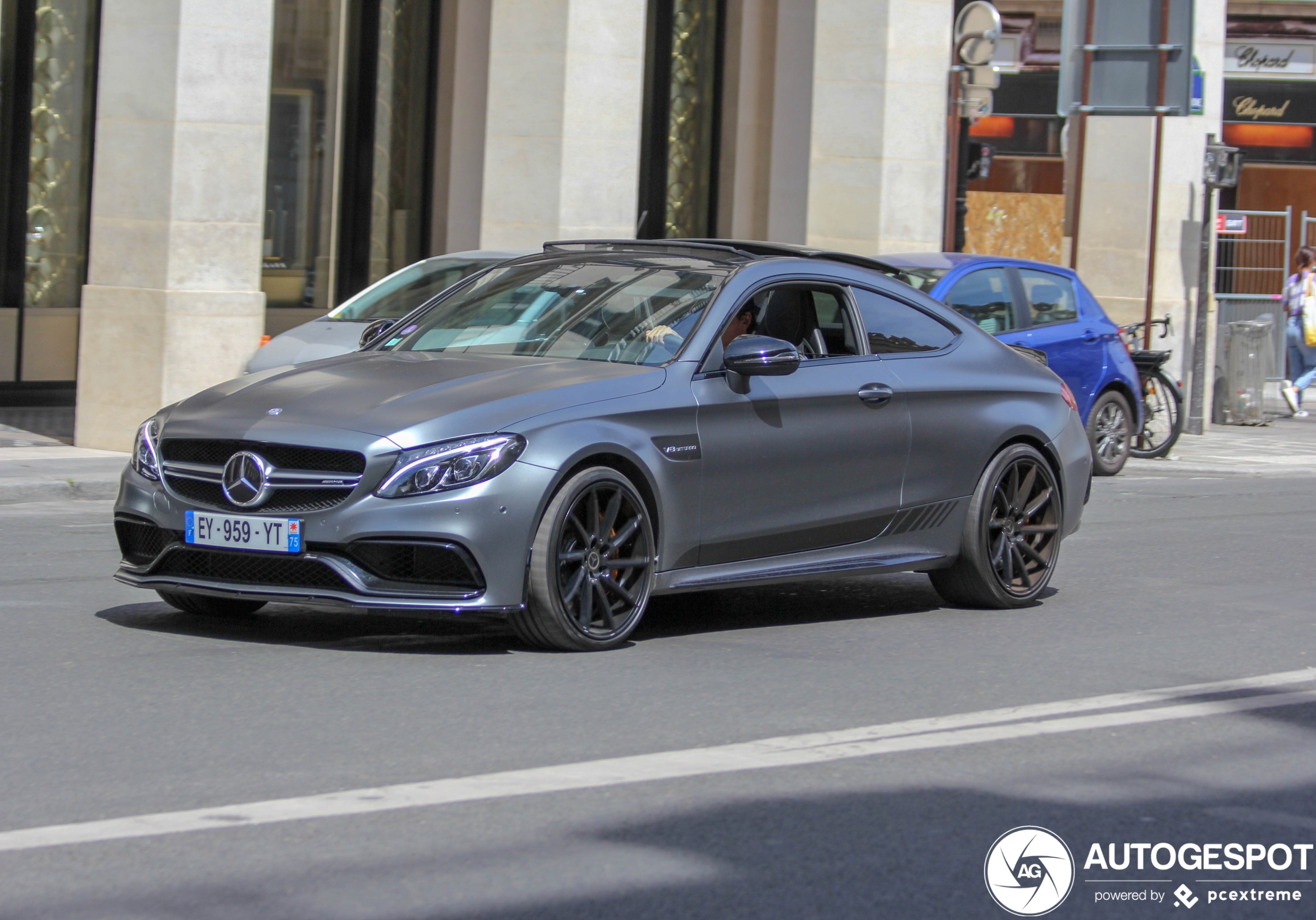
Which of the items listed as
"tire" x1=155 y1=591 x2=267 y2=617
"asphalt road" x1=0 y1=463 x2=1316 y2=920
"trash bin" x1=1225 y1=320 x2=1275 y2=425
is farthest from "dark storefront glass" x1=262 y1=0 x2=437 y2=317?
"tire" x1=155 y1=591 x2=267 y2=617

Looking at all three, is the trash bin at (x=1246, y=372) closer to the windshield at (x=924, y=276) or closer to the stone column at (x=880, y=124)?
the stone column at (x=880, y=124)

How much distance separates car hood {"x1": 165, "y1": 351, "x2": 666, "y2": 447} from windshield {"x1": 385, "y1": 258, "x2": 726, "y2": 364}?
14 centimetres

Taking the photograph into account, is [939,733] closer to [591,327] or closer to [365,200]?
[591,327]

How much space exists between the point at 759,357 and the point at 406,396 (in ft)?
4.61

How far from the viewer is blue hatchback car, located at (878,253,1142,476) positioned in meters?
14.6

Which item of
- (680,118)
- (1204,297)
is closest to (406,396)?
(1204,297)

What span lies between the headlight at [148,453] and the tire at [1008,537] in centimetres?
352

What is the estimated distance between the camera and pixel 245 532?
6766 mm

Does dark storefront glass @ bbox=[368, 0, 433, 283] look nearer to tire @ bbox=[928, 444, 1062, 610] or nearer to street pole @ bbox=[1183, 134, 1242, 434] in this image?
street pole @ bbox=[1183, 134, 1242, 434]

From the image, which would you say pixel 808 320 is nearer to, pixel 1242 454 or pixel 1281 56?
pixel 1242 454

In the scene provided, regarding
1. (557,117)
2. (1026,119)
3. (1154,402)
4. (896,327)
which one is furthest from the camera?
(1026,119)

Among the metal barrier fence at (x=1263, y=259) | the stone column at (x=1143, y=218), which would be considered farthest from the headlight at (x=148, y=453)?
the metal barrier fence at (x=1263, y=259)

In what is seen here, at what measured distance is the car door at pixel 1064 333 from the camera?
601 inches

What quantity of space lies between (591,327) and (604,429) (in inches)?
30.8
